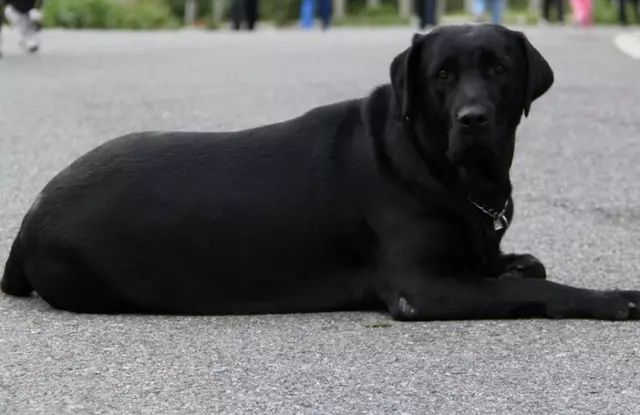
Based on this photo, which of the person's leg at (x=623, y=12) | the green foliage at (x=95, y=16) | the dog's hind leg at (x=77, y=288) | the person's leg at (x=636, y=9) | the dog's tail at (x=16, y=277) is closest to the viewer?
the dog's hind leg at (x=77, y=288)

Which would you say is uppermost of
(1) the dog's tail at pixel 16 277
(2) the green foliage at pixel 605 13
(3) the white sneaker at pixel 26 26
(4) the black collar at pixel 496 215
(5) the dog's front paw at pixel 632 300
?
(4) the black collar at pixel 496 215

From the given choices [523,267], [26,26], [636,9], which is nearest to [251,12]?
[636,9]

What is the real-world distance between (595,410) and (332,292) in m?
1.54

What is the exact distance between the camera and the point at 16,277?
571 centimetres

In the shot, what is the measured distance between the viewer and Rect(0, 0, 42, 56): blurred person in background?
18750mm

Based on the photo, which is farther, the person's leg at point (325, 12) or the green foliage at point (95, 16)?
the green foliage at point (95, 16)

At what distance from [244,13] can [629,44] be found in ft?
41.7

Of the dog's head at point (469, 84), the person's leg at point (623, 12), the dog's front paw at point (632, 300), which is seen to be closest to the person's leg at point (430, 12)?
the person's leg at point (623, 12)

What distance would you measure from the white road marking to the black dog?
13.0 meters

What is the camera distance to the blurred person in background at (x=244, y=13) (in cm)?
3139

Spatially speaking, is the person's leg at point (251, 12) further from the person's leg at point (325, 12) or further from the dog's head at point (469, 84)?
the dog's head at point (469, 84)

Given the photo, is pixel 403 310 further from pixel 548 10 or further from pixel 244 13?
pixel 548 10

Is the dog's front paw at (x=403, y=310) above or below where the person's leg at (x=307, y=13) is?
above


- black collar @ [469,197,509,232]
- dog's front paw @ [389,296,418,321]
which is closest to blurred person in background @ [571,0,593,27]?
black collar @ [469,197,509,232]
